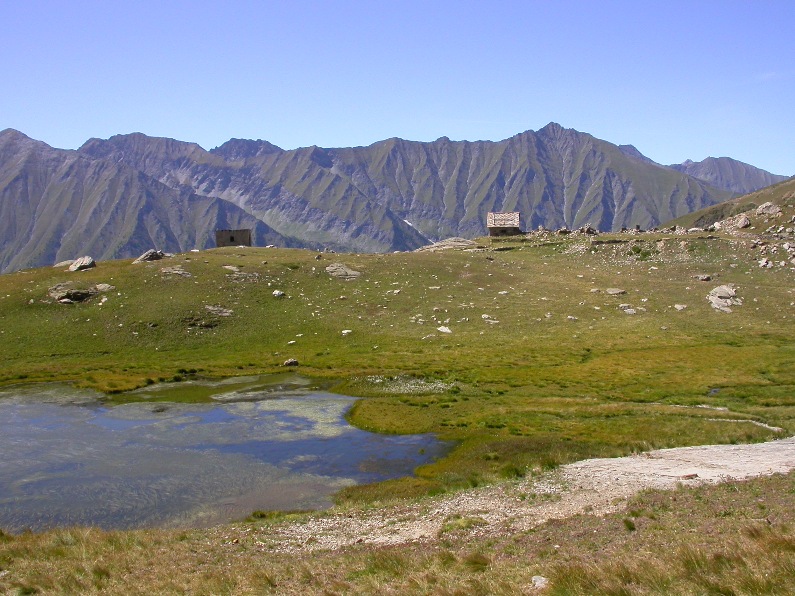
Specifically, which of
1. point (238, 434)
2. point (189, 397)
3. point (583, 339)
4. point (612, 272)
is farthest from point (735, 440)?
point (612, 272)

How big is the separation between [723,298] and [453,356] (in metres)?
43.3

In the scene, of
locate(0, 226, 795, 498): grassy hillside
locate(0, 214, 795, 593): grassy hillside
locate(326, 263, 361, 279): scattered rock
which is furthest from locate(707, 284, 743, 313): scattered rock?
locate(326, 263, 361, 279): scattered rock

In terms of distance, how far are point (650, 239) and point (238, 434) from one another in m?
95.0

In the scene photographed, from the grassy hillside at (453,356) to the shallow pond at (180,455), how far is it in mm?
3407

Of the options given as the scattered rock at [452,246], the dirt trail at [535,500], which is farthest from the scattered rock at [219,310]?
the scattered rock at [452,246]

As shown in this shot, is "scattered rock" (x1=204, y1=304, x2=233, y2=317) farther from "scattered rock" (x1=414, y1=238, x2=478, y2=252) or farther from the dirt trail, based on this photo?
"scattered rock" (x1=414, y1=238, x2=478, y2=252)

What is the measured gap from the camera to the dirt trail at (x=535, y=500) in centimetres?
2372

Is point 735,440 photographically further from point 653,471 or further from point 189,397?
point 189,397

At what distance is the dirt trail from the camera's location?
2372cm

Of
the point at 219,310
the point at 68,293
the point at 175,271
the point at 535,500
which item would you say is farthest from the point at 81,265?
the point at 535,500

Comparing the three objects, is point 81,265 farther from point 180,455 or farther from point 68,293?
point 180,455

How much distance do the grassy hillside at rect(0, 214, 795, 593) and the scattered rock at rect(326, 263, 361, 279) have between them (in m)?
1.66

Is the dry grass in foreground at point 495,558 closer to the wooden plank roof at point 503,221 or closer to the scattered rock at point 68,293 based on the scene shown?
the scattered rock at point 68,293

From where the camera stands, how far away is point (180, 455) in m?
39.2
